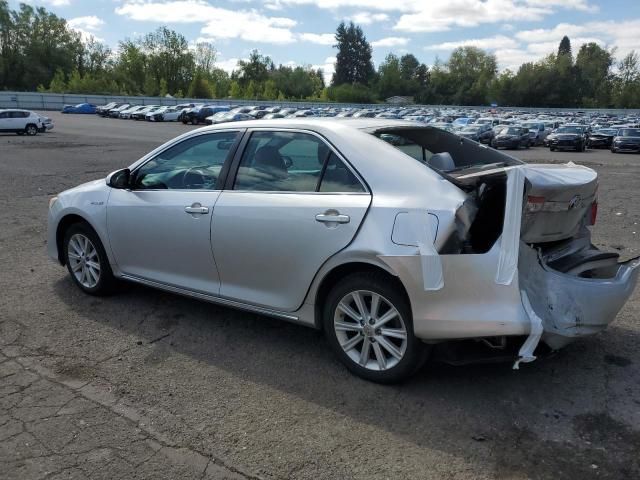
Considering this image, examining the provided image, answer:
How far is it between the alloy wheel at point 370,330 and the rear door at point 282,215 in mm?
321

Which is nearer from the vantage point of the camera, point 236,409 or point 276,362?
point 236,409

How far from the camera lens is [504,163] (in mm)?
4305

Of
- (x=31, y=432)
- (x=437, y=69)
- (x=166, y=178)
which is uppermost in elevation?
(x=437, y=69)

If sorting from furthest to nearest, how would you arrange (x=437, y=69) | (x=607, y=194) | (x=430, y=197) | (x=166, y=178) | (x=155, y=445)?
(x=437, y=69) < (x=607, y=194) < (x=166, y=178) < (x=430, y=197) < (x=155, y=445)

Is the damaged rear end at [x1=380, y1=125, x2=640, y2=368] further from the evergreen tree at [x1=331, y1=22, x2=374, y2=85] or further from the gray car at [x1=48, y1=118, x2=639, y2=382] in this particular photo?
the evergreen tree at [x1=331, y1=22, x2=374, y2=85]

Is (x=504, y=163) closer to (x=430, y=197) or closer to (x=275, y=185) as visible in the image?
(x=430, y=197)

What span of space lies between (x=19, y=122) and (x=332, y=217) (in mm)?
34386

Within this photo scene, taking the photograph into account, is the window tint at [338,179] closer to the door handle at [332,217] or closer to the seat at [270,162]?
the door handle at [332,217]

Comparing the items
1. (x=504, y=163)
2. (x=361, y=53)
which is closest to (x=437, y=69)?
(x=361, y=53)

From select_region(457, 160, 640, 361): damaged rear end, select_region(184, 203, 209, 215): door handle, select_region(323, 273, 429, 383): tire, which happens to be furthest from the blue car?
select_region(457, 160, 640, 361): damaged rear end

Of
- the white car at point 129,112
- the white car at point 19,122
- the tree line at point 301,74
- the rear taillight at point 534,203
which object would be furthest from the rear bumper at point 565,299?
the tree line at point 301,74

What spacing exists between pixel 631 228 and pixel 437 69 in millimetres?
142992

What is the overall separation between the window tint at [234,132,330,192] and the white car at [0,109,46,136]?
33.3 meters

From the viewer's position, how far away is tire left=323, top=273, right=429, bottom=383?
3428 millimetres
